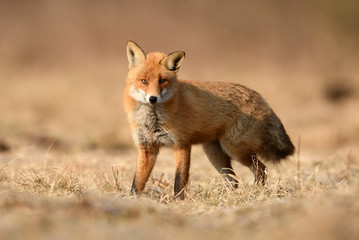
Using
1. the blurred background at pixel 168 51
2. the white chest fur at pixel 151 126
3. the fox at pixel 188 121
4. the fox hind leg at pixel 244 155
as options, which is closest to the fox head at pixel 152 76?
the fox at pixel 188 121

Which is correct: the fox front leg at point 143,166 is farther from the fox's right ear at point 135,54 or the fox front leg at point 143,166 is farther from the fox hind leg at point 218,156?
the fox's right ear at point 135,54

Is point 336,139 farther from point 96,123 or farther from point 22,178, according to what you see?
point 22,178

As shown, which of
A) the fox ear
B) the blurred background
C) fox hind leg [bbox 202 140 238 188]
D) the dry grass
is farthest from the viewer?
the blurred background

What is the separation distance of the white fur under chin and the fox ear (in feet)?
1.18

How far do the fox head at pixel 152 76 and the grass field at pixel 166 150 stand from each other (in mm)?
1070

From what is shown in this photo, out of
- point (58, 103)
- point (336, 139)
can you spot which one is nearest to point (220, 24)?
point (58, 103)

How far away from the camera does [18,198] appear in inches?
146

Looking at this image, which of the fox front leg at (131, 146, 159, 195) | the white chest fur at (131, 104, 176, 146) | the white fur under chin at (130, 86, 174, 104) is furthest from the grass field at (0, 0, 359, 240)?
the white fur under chin at (130, 86, 174, 104)

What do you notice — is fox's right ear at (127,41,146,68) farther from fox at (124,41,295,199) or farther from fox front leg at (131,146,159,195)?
fox front leg at (131,146,159,195)

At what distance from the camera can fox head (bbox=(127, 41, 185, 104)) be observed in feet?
17.1

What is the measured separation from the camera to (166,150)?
10.0 m

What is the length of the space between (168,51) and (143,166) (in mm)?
16532

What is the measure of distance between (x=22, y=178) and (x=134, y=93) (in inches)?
64.2

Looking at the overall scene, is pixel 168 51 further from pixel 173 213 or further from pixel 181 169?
pixel 173 213
